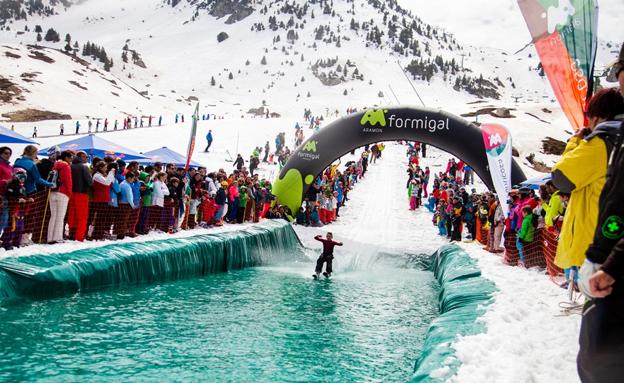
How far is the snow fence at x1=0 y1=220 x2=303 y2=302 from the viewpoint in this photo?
7.16 meters

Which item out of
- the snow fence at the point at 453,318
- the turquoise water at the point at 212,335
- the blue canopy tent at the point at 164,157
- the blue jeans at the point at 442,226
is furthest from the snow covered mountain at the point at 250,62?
the turquoise water at the point at 212,335

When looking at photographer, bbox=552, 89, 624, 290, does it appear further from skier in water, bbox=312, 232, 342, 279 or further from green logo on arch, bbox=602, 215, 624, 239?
skier in water, bbox=312, 232, 342, 279

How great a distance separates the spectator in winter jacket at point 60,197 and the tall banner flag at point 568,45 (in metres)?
6.99

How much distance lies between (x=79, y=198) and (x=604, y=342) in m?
8.47

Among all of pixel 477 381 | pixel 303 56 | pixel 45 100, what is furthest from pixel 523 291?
pixel 303 56

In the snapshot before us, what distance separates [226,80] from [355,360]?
334 feet

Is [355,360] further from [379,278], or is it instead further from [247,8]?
[247,8]

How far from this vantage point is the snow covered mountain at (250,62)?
62.0m

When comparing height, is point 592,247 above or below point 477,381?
above

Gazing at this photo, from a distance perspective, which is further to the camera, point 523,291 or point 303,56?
point 303,56

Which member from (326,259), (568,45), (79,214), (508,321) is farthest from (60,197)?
(568,45)

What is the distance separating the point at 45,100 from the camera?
55.1 meters

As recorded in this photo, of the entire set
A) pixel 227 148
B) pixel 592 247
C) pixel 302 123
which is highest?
pixel 302 123

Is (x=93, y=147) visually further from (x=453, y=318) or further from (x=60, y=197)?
(x=453, y=318)
